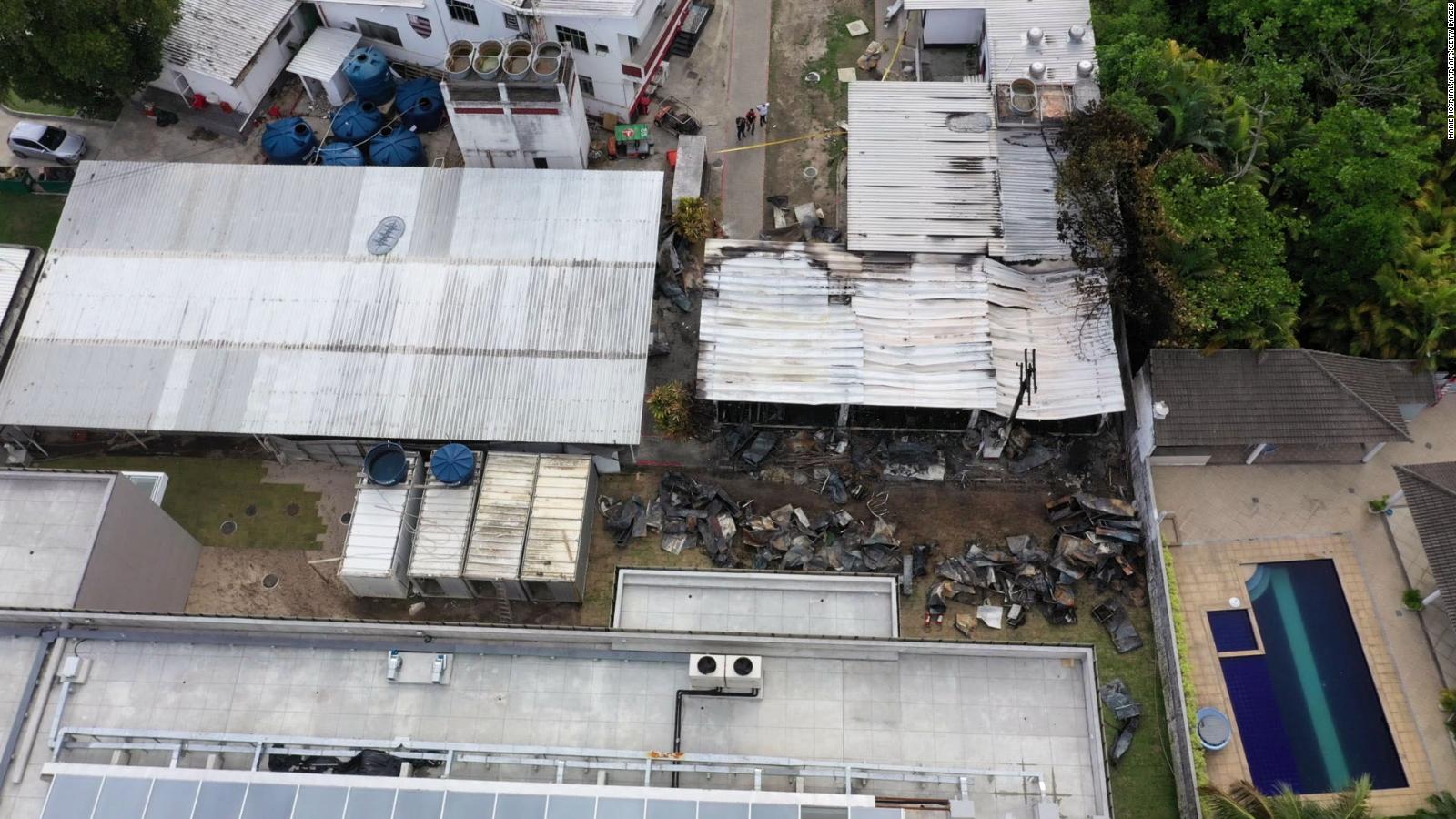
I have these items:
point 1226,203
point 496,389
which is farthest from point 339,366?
point 1226,203

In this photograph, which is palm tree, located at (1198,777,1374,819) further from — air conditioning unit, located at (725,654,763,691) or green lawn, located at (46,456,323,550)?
green lawn, located at (46,456,323,550)

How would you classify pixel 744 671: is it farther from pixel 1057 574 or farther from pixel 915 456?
pixel 1057 574

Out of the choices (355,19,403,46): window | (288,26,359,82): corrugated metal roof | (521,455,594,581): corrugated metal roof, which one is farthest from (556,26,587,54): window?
(521,455,594,581): corrugated metal roof

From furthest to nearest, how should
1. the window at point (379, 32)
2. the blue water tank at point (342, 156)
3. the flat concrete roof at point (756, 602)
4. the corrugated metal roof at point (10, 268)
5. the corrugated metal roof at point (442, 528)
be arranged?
1. the window at point (379, 32)
2. the blue water tank at point (342, 156)
3. the corrugated metal roof at point (10, 268)
4. the corrugated metal roof at point (442, 528)
5. the flat concrete roof at point (756, 602)

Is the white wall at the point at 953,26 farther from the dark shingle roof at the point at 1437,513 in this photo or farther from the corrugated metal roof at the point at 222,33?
the corrugated metal roof at the point at 222,33

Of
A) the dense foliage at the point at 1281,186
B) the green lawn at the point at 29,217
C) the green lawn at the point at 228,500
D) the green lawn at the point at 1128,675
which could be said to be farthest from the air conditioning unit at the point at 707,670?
the green lawn at the point at 29,217

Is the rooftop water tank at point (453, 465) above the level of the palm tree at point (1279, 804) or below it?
above

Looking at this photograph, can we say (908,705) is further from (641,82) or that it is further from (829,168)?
(641,82)
